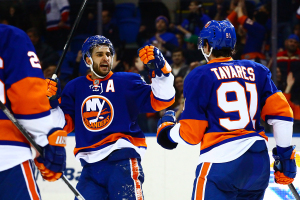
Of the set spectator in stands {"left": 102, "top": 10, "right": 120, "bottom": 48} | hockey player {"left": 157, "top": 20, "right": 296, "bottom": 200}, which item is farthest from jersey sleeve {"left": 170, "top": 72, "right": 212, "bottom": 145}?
spectator in stands {"left": 102, "top": 10, "right": 120, "bottom": 48}

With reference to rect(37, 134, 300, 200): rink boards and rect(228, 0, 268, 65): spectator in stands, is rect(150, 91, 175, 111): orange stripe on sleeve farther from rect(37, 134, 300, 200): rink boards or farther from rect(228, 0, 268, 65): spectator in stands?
rect(228, 0, 268, 65): spectator in stands

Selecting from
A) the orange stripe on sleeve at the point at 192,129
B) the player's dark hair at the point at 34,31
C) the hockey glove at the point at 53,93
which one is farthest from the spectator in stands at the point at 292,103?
the player's dark hair at the point at 34,31

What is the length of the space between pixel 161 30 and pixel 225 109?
3.37 metres

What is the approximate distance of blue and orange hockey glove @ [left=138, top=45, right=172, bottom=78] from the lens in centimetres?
251

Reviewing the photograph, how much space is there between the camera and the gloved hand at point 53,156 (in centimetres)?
175

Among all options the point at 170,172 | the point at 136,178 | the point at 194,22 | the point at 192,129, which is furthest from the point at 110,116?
the point at 194,22

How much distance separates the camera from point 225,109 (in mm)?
2119

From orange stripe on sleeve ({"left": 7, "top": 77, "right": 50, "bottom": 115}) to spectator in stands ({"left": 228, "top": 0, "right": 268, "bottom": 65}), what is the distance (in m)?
3.46

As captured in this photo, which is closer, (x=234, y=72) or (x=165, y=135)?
(x=234, y=72)

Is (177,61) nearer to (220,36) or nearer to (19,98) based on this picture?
(220,36)

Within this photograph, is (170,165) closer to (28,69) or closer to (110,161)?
(110,161)

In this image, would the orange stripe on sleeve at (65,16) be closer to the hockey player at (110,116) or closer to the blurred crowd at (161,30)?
the blurred crowd at (161,30)

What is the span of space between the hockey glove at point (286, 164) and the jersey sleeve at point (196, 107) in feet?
1.55

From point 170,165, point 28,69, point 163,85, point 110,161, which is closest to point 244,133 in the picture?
point 163,85
